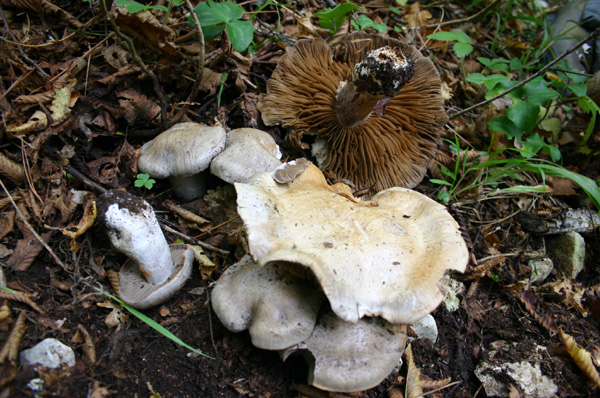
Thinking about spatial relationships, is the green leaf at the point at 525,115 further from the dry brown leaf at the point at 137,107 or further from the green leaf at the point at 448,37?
the dry brown leaf at the point at 137,107

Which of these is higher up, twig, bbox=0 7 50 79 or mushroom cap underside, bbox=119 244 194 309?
twig, bbox=0 7 50 79

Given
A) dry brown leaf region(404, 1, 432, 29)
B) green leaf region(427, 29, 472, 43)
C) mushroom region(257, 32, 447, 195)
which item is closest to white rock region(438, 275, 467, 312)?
mushroom region(257, 32, 447, 195)

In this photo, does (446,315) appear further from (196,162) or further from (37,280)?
(37,280)

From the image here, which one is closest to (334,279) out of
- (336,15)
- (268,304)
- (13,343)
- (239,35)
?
(268,304)

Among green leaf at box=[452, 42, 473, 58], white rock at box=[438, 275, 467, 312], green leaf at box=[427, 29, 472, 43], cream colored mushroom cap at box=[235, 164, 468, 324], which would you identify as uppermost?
green leaf at box=[427, 29, 472, 43]

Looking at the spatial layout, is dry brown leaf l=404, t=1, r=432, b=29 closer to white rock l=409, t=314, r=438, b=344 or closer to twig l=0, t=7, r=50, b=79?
white rock l=409, t=314, r=438, b=344

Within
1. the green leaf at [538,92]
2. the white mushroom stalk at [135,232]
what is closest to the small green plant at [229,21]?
the white mushroom stalk at [135,232]

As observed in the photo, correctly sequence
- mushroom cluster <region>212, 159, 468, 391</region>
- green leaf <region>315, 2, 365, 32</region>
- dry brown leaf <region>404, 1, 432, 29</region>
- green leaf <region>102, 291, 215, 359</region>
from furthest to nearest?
dry brown leaf <region>404, 1, 432, 29</region> < green leaf <region>315, 2, 365, 32</region> < green leaf <region>102, 291, 215, 359</region> < mushroom cluster <region>212, 159, 468, 391</region>
